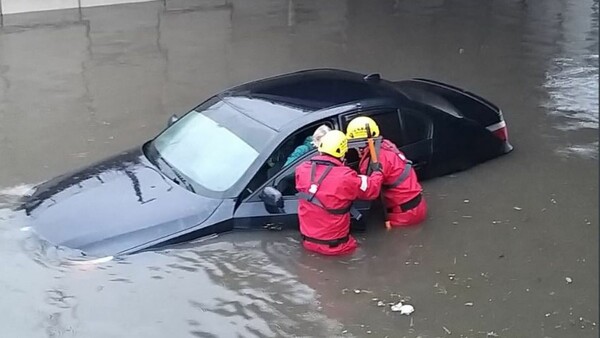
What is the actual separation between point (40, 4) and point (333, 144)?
12.2 metres

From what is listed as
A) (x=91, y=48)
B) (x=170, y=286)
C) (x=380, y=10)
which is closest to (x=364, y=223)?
(x=170, y=286)

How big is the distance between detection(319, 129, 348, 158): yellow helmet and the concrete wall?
12.0 meters

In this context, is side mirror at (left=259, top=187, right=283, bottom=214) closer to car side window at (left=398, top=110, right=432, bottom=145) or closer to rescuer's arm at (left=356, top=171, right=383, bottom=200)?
rescuer's arm at (left=356, top=171, right=383, bottom=200)

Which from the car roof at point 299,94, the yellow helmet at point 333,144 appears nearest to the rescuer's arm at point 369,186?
the yellow helmet at point 333,144

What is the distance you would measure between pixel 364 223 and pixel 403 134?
956mm

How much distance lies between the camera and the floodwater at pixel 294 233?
5.86 metres

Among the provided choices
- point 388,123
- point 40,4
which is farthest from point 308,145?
point 40,4

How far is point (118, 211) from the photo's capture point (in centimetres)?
654

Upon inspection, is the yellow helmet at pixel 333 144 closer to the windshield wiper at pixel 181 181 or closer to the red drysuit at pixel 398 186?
the red drysuit at pixel 398 186

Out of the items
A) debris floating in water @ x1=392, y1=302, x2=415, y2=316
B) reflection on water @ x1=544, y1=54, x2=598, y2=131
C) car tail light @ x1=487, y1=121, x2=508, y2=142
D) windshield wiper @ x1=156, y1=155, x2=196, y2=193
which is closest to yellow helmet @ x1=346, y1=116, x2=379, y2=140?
windshield wiper @ x1=156, y1=155, x2=196, y2=193

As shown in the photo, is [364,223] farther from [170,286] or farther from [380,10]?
[380,10]

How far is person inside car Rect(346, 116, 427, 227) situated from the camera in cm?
683

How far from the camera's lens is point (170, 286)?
20.4ft

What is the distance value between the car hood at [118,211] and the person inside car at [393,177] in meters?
1.29
